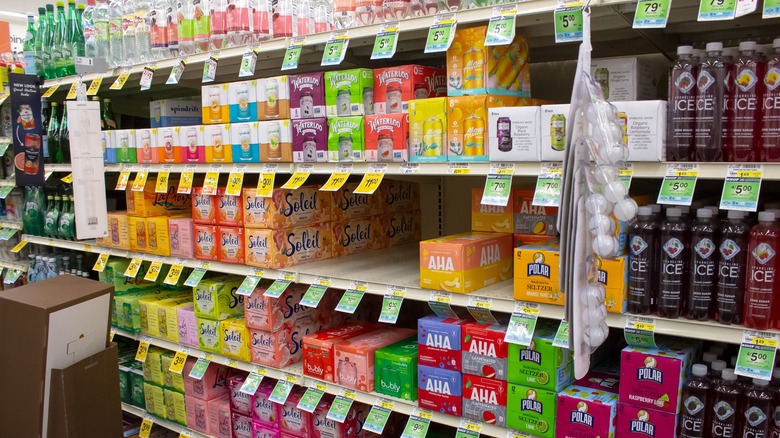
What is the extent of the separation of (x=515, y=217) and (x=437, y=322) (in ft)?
1.58

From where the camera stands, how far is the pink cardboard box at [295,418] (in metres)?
2.68

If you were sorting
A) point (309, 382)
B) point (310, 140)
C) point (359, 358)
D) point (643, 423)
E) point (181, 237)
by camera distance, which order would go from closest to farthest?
point (643, 423)
point (359, 358)
point (310, 140)
point (309, 382)
point (181, 237)

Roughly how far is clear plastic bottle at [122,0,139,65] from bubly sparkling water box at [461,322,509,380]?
2.21 metres

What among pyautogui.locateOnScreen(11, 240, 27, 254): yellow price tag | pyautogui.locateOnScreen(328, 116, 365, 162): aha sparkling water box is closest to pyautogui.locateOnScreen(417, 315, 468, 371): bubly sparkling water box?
pyautogui.locateOnScreen(328, 116, 365, 162): aha sparkling water box

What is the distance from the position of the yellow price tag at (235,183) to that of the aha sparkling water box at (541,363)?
1374mm

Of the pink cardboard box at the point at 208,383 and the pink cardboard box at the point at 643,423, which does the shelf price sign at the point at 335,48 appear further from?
the pink cardboard box at the point at 208,383

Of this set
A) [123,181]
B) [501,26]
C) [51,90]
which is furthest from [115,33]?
[501,26]

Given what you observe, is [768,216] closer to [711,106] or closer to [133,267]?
[711,106]

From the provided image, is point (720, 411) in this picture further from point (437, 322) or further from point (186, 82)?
point (186, 82)

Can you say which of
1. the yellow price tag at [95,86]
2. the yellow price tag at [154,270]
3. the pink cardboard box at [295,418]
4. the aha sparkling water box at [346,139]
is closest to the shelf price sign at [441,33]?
the aha sparkling water box at [346,139]

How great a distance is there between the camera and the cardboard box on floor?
266cm

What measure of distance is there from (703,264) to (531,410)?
2.32ft

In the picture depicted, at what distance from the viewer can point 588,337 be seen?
4.10 feet

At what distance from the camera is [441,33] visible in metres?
2.05
